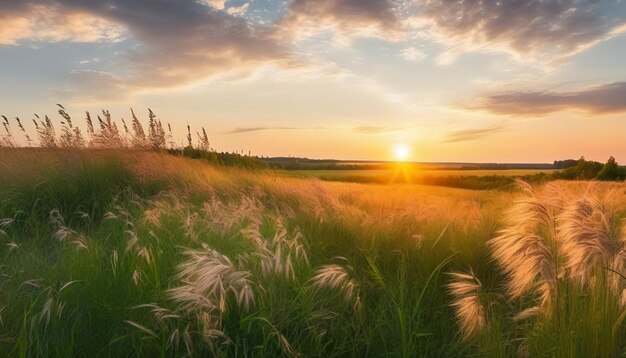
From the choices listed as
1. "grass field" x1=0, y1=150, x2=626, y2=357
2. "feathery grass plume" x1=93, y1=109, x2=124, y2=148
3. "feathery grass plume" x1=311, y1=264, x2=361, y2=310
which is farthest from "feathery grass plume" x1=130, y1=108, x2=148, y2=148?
"feathery grass plume" x1=311, y1=264, x2=361, y2=310

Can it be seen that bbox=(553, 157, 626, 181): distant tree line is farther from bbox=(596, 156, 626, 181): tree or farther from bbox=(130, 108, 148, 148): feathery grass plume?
bbox=(130, 108, 148, 148): feathery grass plume

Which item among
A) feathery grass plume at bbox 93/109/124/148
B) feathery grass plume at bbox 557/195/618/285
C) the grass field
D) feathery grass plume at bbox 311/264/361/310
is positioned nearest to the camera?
feathery grass plume at bbox 557/195/618/285

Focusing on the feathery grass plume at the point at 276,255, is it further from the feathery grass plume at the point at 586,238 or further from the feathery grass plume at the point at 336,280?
the feathery grass plume at the point at 586,238

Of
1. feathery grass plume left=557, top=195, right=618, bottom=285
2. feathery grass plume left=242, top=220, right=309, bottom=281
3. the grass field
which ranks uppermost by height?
feathery grass plume left=557, top=195, right=618, bottom=285

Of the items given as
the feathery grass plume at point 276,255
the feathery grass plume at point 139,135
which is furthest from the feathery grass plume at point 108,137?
the feathery grass plume at point 276,255

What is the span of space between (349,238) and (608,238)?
3.53 metres

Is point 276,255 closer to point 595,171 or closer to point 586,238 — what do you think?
point 586,238

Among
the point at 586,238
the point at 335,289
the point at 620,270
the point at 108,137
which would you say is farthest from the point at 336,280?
the point at 108,137

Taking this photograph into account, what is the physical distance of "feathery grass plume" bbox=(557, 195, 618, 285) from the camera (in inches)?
105

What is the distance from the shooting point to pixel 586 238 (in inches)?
106

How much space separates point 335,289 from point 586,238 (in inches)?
72.5

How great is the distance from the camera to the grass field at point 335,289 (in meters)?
2.85

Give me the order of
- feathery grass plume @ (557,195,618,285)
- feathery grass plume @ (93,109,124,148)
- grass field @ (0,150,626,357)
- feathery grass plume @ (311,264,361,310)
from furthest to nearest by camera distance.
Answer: feathery grass plume @ (93,109,124,148), feathery grass plume @ (311,264,361,310), grass field @ (0,150,626,357), feathery grass plume @ (557,195,618,285)

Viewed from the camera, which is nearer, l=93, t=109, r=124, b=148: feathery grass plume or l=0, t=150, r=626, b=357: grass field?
l=0, t=150, r=626, b=357: grass field
